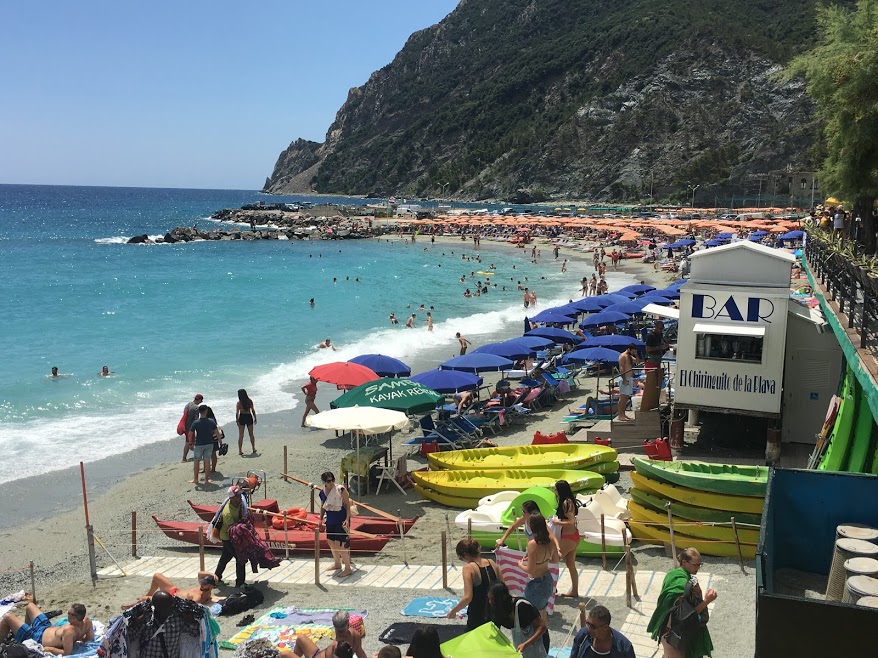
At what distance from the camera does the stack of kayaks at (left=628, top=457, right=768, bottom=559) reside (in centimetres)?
887

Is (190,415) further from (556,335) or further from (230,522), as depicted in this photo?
(556,335)

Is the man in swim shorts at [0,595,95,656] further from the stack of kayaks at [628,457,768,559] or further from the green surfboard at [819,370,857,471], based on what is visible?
the green surfboard at [819,370,857,471]

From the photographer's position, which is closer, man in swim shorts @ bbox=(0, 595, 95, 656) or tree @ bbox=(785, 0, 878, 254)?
man in swim shorts @ bbox=(0, 595, 95, 656)

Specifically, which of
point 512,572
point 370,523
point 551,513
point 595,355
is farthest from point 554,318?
point 512,572

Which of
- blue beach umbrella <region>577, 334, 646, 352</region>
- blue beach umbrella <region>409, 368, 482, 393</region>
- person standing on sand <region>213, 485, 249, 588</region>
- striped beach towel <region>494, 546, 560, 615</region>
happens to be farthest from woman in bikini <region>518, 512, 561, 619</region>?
blue beach umbrella <region>577, 334, 646, 352</region>

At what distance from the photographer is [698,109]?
128375 millimetres

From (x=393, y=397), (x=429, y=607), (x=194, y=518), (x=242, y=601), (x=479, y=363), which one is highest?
(x=393, y=397)

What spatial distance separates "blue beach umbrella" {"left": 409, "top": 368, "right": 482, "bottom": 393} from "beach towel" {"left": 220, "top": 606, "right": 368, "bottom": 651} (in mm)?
8319

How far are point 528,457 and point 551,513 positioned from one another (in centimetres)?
418

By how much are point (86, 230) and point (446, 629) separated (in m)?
114

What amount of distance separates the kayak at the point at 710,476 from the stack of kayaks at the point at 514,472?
5.02 ft

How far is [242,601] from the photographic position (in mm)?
8250

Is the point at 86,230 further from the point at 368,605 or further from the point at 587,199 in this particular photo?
the point at 368,605

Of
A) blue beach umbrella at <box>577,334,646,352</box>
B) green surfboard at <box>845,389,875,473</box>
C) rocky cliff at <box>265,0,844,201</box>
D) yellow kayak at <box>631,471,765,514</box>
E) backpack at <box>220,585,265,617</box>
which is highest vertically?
rocky cliff at <box>265,0,844,201</box>
